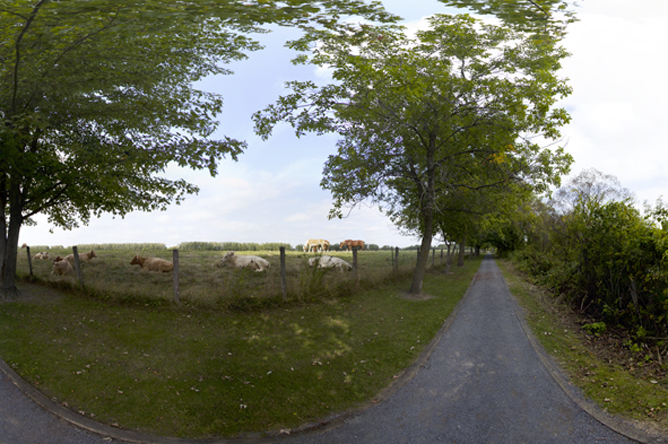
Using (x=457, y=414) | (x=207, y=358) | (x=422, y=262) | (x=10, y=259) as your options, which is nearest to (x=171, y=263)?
(x=10, y=259)

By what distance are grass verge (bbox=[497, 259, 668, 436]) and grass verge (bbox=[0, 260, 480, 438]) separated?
2.96 metres

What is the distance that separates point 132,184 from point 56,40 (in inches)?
235

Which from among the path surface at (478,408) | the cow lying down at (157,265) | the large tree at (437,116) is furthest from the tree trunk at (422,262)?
the cow lying down at (157,265)

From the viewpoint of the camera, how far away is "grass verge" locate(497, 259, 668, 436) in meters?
5.77

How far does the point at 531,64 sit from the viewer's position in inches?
566

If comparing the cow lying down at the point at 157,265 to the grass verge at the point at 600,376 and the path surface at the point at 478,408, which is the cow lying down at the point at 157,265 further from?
the grass verge at the point at 600,376

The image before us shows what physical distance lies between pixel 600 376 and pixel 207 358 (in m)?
8.10

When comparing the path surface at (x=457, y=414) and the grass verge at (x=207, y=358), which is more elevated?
the grass verge at (x=207, y=358)

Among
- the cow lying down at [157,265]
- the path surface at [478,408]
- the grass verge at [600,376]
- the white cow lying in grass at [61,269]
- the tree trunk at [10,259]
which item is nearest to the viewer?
the path surface at [478,408]

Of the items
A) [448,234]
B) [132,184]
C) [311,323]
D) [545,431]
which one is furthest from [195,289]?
[448,234]

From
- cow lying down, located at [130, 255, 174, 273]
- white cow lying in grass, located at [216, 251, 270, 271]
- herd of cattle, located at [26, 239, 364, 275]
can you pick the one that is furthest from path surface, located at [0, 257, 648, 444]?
white cow lying in grass, located at [216, 251, 270, 271]

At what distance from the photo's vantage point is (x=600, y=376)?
703 centimetres

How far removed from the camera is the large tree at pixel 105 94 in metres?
6.91

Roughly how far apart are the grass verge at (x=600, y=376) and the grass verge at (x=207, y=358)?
2960mm
